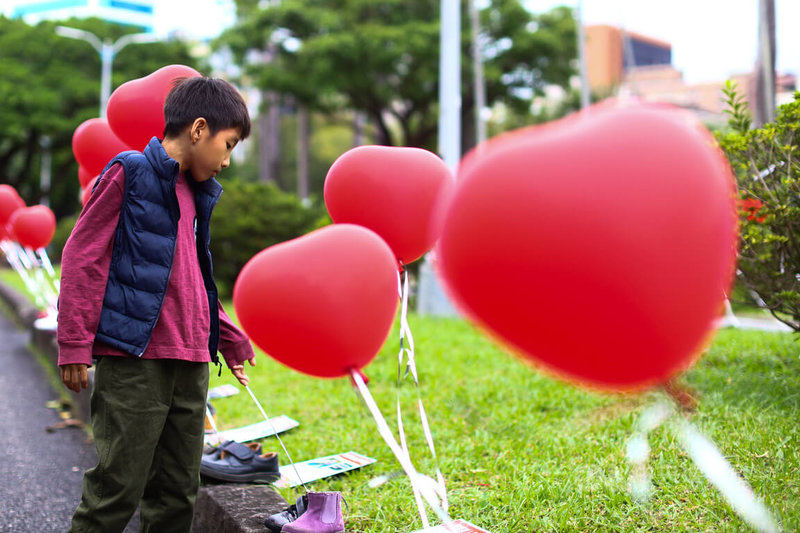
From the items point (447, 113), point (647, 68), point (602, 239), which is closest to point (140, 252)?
point (602, 239)

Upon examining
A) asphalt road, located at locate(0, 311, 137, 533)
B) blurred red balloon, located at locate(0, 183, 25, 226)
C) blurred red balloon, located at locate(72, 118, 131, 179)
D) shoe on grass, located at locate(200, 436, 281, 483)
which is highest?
blurred red balloon, located at locate(72, 118, 131, 179)

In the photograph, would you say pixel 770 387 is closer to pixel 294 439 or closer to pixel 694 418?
pixel 694 418

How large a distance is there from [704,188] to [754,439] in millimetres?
1857

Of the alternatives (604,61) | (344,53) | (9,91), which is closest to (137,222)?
(344,53)

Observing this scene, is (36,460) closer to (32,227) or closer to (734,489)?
(32,227)

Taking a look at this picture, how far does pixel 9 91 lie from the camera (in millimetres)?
22656

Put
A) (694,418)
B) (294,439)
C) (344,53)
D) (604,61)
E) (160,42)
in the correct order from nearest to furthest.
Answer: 1. (694,418)
2. (294,439)
3. (344,53)
4. (160,42)
5. (604,61)

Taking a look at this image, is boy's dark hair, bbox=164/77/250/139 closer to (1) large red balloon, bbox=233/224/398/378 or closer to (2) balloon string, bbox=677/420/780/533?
(1) large red balloon, bbox=233/224/398/378

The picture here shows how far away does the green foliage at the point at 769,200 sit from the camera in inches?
123

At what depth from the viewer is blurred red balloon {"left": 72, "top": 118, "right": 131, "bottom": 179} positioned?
328cm

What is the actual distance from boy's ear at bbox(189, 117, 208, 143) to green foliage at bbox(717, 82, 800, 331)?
2.37 m

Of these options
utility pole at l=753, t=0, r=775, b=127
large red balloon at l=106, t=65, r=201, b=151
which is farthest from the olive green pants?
utility pole at l=753, t=0, r=775, b=127

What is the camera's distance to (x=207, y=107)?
1968 mm

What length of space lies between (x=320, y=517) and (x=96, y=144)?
2083 millimetres
